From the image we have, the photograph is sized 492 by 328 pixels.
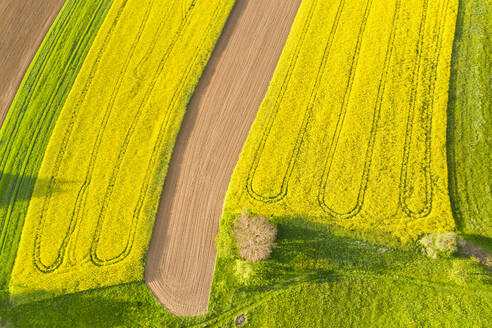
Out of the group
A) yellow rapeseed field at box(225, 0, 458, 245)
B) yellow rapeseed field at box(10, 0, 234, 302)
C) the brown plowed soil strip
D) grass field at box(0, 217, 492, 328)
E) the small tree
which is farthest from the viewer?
the brown plowed soil strip

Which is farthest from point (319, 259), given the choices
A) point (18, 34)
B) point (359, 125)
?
point (18, 34)

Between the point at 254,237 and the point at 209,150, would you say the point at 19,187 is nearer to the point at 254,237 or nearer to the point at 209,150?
the point at 209,150

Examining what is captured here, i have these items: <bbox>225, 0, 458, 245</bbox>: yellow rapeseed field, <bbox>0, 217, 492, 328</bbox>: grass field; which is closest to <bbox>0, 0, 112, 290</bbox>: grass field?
<bbox>0, 217, 492, 328</bbox>: grass field

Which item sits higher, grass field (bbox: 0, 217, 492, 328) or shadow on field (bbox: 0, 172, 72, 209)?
shadow on field (bbox: 0, 172, 72, 209)

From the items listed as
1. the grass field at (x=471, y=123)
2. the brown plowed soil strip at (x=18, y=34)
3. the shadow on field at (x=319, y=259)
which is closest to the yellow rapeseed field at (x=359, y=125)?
the grass field at (x=471, y=123)

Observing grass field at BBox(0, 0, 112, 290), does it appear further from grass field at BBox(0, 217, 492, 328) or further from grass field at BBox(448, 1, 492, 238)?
grass field at BBox(448, 1, 492, 238)

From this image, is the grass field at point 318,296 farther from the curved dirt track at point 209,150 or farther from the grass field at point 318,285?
the curved dirt track at point 209,150
